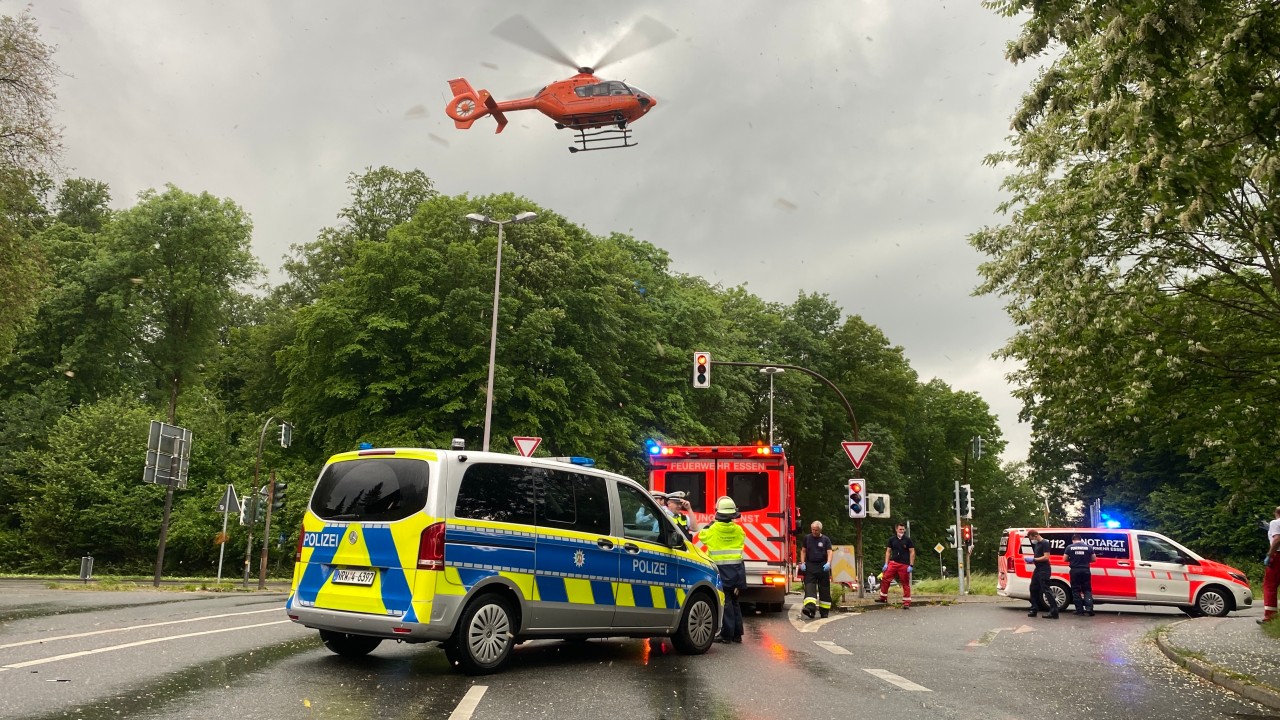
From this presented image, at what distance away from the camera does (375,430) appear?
34.4m

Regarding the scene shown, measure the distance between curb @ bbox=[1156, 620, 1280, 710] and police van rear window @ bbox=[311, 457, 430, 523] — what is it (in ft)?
23.1

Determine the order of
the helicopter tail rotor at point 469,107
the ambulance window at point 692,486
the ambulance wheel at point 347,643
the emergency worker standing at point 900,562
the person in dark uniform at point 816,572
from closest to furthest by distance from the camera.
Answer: the ambulance wheel at point 347,643, the person in dark uniform at point 816,572, the ambulance window at point 692,486, the emergency worker standing at point 900,562, the helicopter tail rotor at point 469,107

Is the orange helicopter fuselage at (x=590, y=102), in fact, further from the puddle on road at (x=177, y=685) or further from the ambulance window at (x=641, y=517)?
the puddle on road at (x=177, y=685)

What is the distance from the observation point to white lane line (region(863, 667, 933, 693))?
332 inches

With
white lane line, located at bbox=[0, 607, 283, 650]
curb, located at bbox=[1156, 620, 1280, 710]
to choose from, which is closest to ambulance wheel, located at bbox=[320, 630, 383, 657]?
white lane line, located at bbox=[0, 607, 283, 650]

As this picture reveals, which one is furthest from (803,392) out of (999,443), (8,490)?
(8,490)

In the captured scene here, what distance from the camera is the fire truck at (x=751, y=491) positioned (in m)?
17.3

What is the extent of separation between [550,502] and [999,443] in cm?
7129

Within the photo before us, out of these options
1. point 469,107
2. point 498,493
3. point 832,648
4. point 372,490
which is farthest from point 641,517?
point 469,107

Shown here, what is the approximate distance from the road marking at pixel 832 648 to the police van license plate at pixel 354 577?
5.32 m

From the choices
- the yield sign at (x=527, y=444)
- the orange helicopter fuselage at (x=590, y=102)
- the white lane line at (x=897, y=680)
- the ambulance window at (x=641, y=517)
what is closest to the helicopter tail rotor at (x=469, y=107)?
the orange helicopter fuselage at (x=590, y=102)

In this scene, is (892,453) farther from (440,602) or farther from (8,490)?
(440,602)

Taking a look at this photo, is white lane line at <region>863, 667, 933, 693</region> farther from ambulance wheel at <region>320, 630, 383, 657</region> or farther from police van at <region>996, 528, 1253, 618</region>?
police van at <region>996, 528, 1253, 618</region>

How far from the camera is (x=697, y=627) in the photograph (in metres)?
11.0
